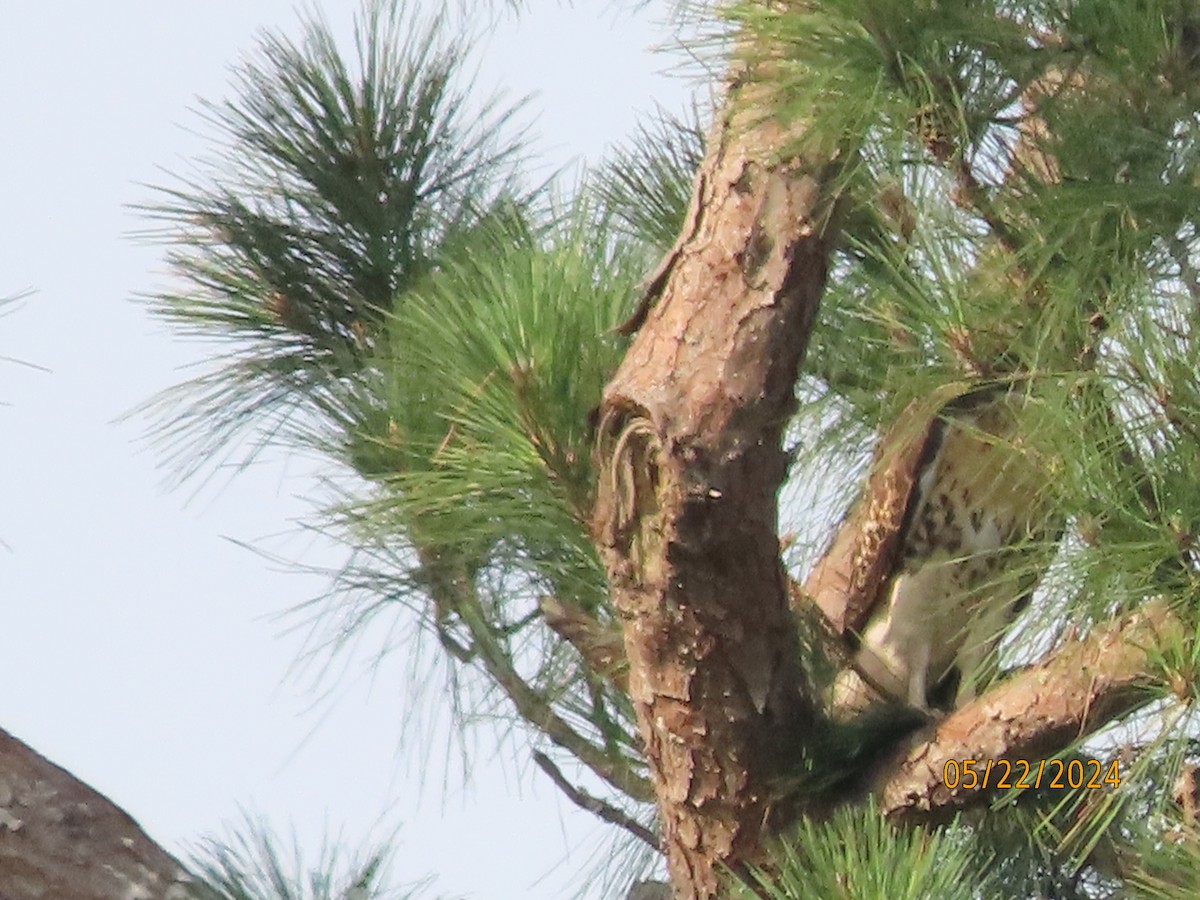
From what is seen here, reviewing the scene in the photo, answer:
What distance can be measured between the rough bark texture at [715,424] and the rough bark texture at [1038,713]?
13 cm

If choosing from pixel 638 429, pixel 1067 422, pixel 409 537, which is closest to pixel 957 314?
pixel 1067 422

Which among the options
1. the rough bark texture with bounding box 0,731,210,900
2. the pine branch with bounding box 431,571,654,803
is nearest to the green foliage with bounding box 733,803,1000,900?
the pine branch with bounding box 431,571,654,803

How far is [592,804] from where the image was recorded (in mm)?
1444

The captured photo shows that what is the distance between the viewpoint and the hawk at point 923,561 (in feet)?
4.68

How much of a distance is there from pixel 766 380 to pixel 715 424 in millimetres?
42

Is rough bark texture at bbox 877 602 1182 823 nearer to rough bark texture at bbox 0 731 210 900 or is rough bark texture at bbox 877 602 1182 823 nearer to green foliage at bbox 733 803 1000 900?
green foliage at bbox 733 803 1000 900

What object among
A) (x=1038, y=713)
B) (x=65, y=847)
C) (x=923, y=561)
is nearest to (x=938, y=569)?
(x=923, y=561)

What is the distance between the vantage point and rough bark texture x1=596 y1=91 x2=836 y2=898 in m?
1.01

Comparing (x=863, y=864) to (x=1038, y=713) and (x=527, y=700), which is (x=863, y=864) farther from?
(x=527, y=700)

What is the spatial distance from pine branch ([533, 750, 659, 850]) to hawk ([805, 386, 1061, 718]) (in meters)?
0.21

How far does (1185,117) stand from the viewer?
Result: 846 millimetres

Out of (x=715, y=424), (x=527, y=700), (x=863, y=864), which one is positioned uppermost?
(x=715, y=424)

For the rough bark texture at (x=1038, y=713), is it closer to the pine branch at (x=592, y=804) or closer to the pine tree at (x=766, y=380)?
the pine tree at (x=766, y=380)

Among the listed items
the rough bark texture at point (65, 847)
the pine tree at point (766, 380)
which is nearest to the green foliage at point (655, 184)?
the pine tree at point (766, 380)
